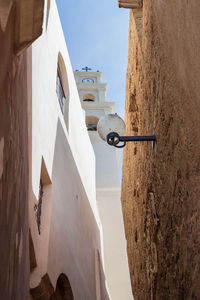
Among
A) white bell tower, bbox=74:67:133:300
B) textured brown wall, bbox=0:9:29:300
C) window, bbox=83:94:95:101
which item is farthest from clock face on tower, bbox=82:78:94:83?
textured brown wall, bbox=0:9:29:300

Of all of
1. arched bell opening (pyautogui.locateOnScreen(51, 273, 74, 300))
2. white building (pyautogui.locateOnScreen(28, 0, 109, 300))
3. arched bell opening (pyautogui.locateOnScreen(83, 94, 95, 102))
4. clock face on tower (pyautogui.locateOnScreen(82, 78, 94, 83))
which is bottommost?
arched bell opening (pyautogui.locateOnScreen(51, 273, 74, 300))

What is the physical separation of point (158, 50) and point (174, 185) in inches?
76.2

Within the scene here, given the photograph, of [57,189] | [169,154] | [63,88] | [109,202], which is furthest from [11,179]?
[109,202]

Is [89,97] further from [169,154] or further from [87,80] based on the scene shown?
[169,154]

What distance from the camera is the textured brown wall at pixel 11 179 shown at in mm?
2545

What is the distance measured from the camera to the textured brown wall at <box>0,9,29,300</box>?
2.54 m

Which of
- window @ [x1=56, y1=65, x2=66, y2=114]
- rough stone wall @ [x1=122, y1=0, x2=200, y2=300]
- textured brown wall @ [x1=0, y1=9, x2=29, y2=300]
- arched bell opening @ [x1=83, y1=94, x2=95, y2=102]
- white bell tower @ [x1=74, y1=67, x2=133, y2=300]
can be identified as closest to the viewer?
textured brown wall @ [x1=0, y1=9, x2=29, y2=300]

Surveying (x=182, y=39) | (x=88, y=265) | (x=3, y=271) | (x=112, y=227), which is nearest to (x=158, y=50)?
(x=182, y=39)

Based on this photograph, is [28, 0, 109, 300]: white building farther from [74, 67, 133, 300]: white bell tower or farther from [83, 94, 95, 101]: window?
[83, 94, 95, 101]: window

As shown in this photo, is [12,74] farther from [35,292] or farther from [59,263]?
[59,263]

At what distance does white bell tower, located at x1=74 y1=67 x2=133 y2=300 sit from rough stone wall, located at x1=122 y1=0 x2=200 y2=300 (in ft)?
19.5

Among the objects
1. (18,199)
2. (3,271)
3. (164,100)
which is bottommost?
(3,271)

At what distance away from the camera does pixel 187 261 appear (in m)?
3.63

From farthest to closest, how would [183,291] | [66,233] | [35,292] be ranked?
[66,233], [35,292], [183,291]
